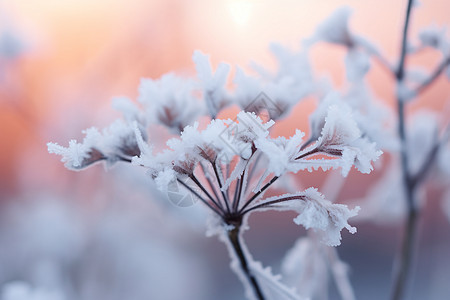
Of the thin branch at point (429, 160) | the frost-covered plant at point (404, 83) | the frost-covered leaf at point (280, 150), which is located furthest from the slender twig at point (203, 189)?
the thin branch at point (429, 160)

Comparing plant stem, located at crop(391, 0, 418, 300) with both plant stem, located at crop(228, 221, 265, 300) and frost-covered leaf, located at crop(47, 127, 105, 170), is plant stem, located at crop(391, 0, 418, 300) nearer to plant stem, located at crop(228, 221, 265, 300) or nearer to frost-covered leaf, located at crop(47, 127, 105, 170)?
plant stem, located at crop(228, 221, 265, 300)

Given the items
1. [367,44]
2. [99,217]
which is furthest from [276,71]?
[99,217]

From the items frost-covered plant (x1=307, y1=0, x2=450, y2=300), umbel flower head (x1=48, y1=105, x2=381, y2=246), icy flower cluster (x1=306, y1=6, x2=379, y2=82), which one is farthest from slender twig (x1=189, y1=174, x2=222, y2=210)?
icy flower cluster (x1=306, y1=6, x2=379, y2=82)

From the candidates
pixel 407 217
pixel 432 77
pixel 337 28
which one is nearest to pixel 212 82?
pixel 337 28

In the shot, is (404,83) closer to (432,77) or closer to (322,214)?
(432,77)

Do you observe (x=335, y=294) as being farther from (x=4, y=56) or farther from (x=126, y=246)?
(x=4, y=56)

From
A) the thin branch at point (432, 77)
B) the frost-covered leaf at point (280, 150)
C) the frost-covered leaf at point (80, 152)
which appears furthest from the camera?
the thin branch at point (432, 77)

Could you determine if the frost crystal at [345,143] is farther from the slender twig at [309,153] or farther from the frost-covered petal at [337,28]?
the frost-covered petal at [337,28]
